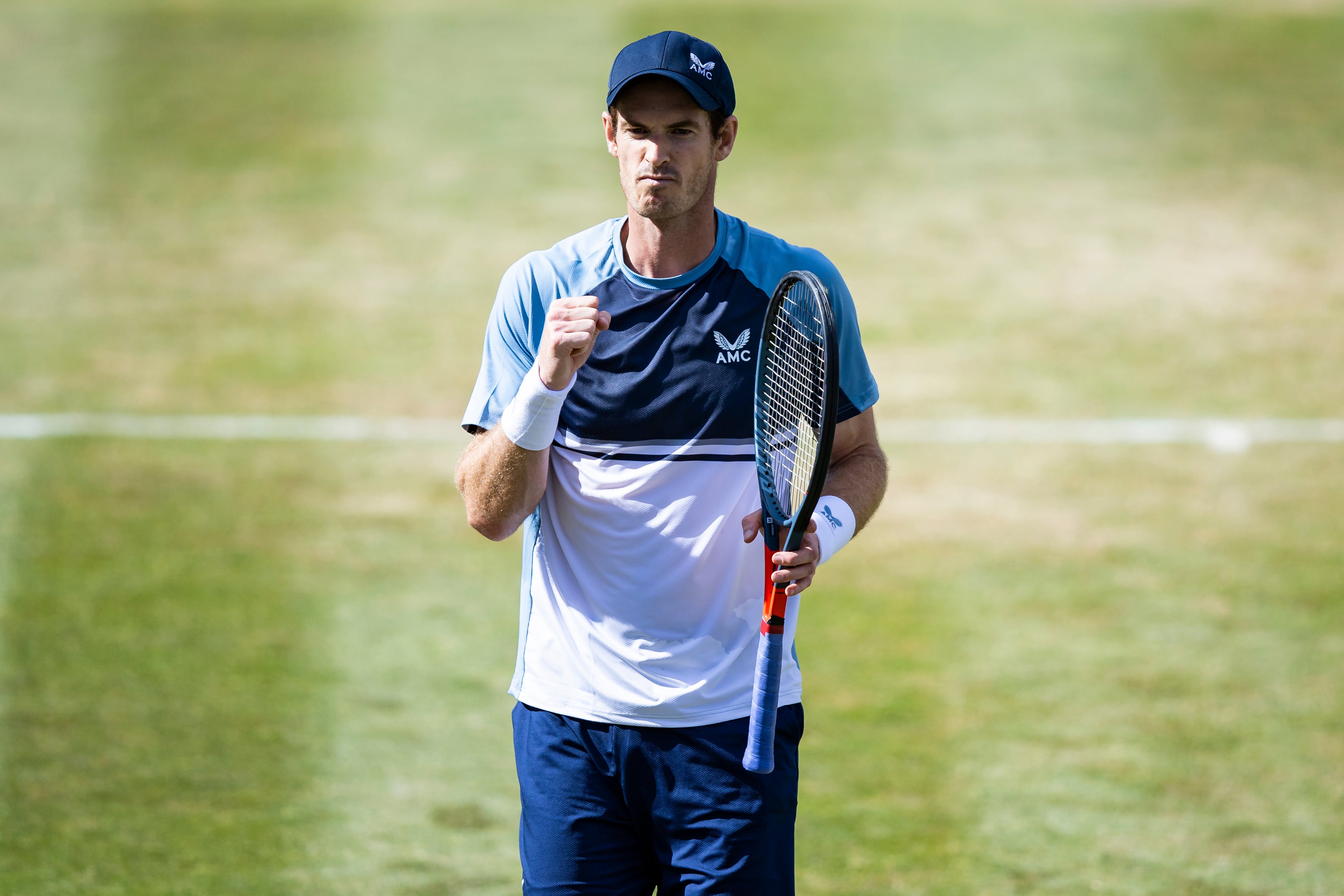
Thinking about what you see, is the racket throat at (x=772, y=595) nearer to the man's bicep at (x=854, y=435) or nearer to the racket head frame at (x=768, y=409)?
the racket head frame at (x=768, y=409)

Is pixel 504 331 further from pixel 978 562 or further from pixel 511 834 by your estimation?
pixel 978 562

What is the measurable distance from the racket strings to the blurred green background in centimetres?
233

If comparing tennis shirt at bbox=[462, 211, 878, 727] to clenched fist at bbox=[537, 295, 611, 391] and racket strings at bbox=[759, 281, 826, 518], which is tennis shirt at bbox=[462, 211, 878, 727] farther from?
clenched fist at bbox=[537, 295, 611, 391]

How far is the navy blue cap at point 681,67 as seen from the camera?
361 cm

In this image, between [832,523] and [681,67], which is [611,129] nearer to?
[681,67]

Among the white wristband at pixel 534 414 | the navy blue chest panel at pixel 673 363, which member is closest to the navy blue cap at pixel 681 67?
the navy blue chest panel at pixel 673 363

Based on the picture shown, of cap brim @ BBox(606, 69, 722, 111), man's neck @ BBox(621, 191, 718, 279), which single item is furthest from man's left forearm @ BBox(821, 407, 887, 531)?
cap brim @ BBox(606, 69, 722, 111)

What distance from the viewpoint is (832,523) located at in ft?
12.5

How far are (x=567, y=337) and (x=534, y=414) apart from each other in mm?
228

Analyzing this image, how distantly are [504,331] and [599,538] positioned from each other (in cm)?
56

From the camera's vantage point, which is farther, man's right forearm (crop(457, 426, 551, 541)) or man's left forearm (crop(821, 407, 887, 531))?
man's left forearm (crop(821, 407, 887, 531))

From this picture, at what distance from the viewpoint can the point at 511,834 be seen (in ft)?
19.3

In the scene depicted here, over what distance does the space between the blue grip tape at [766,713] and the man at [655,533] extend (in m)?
0.14

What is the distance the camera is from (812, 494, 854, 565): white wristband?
3.71 metres
